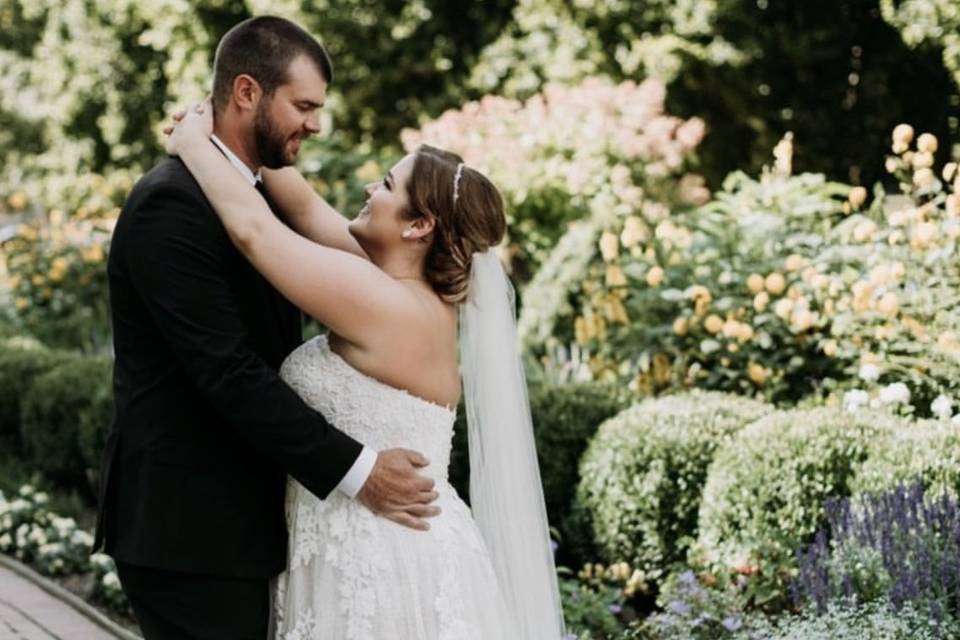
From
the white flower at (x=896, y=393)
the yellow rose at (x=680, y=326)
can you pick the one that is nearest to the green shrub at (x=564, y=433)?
the yellow rose at (x=680, y=326)

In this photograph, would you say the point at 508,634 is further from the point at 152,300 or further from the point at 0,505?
the point at 0,505

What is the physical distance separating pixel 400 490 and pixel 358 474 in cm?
11

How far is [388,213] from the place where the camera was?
2.86 metres

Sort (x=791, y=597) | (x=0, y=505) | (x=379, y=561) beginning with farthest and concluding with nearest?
(x=0, y=505), (x=791, y=597), (x=379, y=561)

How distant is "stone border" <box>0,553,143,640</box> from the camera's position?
16.1 ft

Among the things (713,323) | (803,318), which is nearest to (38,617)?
(713,323)

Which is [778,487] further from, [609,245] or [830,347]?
[609,245]

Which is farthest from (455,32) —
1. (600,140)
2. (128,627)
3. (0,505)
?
(128,627)

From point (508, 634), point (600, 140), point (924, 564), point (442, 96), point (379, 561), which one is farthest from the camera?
point (442, 96)

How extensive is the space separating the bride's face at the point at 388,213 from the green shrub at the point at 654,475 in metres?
2.37

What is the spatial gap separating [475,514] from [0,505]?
12.8ft

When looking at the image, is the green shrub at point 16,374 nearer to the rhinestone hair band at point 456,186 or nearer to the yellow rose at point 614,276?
the yellow rose at point 614,276

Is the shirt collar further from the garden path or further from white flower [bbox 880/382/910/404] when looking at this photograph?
white flower [bbox 880/382/910/404]

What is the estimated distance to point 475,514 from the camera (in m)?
3.24
